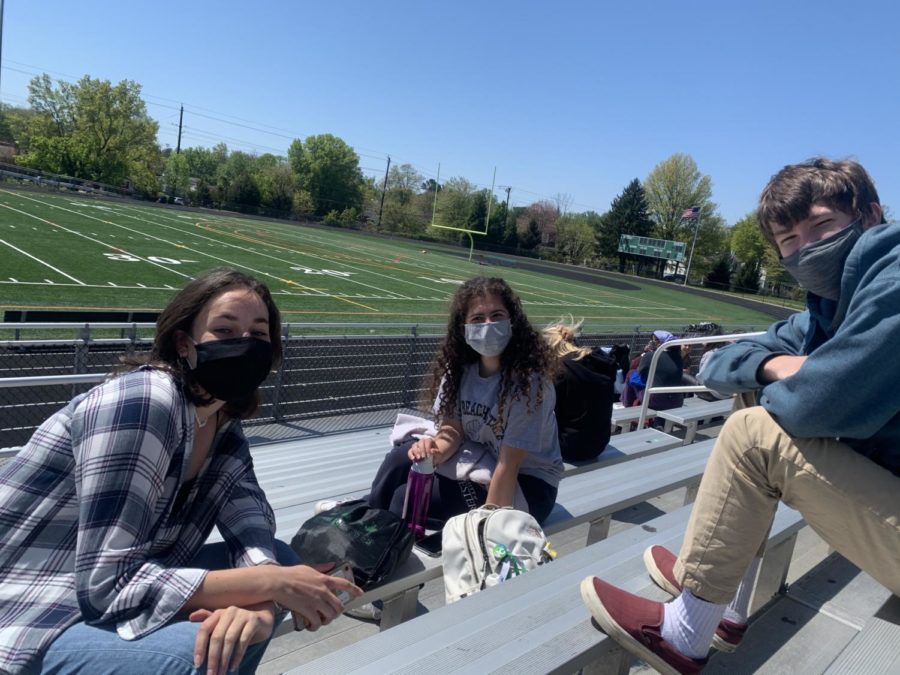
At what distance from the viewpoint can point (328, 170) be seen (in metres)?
91.9

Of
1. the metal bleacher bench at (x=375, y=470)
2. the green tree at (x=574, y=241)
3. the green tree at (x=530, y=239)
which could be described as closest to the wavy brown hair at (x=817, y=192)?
the metal bleacher bench at (x=375, y=470)

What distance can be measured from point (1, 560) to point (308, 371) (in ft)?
24.4

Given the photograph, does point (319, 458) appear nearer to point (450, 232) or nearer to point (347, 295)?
point (347, 295)

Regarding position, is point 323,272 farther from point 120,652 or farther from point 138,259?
point 120,652

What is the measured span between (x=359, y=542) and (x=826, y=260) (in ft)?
5.47

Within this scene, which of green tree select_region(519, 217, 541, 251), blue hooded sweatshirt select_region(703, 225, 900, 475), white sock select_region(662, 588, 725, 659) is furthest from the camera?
green tree select_region(519, 217, 541, 251)

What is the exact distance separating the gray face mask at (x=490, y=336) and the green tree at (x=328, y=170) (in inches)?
3421

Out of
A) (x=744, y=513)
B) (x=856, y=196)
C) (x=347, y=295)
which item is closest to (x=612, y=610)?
(x=744, y=513)

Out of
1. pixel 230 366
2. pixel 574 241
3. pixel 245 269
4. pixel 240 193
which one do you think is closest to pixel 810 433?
pixel 230 366

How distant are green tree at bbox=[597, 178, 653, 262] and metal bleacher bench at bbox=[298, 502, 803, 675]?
71.3m

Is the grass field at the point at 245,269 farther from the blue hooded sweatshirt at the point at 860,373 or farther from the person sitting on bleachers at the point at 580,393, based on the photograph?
the blue hooded sweatshirt at the point at 860,373

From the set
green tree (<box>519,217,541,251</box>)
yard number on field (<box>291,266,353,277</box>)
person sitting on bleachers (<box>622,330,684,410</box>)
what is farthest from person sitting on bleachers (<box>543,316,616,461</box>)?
green tree (<box>519,217,541,251</box>)

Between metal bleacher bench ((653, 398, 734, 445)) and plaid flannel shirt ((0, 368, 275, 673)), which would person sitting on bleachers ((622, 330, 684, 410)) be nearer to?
metal bleacher bench ((653, 398, 734, 445))

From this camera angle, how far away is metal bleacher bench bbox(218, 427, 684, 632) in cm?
253
